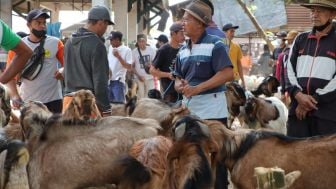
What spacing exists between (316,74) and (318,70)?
0.04 metres

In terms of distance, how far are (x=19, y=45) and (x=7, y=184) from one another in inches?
82.8

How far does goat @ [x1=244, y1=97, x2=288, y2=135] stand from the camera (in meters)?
8.88

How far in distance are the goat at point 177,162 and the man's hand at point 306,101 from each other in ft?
5.98

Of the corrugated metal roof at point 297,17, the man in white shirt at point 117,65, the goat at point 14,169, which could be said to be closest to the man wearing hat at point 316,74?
the goat at point 14,169

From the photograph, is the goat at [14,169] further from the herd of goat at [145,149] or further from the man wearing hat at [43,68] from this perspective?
the man wearing hat at [43,68]

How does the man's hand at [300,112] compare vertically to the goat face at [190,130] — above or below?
below

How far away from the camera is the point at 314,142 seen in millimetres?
5035

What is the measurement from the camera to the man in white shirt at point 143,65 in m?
13.6

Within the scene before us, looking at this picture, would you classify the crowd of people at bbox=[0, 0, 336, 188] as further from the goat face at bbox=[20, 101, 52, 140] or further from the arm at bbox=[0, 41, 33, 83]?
the goat face at bbox=[20, 101, 52, 140]

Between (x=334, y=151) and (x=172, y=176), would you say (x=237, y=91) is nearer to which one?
(x=334, y=151)

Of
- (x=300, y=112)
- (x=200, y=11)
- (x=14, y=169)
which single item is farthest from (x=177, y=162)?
(x=300, y=112)

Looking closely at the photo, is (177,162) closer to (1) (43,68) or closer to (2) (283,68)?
(2) (283,68)

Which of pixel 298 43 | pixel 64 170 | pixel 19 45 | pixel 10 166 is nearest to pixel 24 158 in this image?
pixel 10 166

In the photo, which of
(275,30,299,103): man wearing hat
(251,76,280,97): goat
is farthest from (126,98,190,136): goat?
(251,76,280,97): goat
